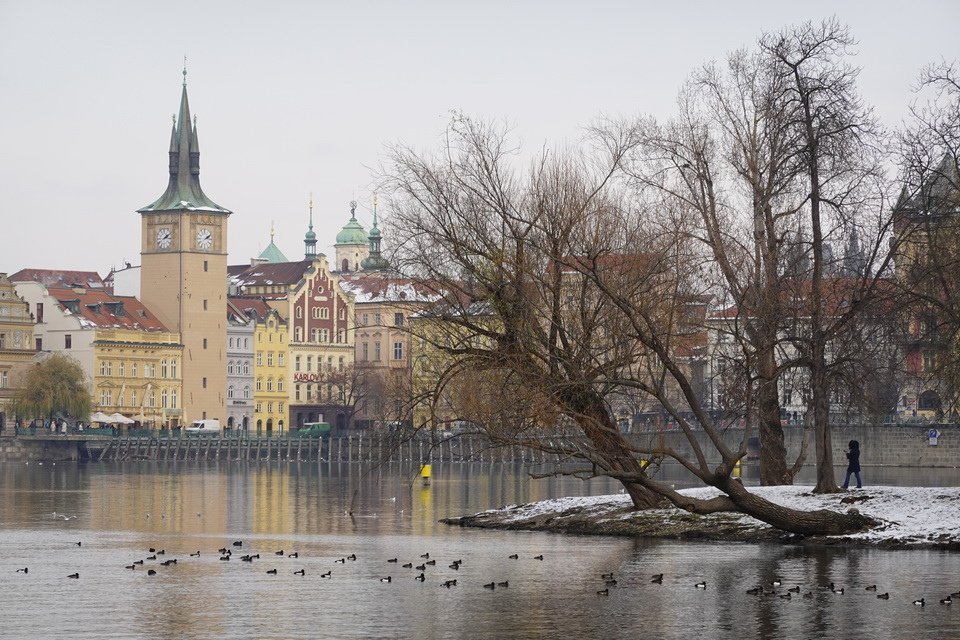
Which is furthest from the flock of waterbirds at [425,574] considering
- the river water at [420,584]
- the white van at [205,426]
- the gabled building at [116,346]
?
the gabled building at [116,346]

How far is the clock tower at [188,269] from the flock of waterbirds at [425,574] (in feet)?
478

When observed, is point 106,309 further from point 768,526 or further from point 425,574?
point 425,574

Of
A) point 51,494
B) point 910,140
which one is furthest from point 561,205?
point 51,494

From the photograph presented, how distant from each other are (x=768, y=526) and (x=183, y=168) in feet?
502

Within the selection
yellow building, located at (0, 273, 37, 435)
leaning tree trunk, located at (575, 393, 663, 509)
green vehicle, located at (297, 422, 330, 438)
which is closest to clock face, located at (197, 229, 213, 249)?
yellow building, located at (0, 273, 37, 435)

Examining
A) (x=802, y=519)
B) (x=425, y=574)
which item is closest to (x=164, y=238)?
(x=802, y=519)

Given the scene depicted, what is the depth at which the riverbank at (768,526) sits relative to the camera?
48.2 meters

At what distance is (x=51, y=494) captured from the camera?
293ft

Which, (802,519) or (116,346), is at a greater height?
(116,346)

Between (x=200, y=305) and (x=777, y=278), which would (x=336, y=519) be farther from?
(x=200, y=305)

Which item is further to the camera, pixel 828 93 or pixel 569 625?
pixel 828 93

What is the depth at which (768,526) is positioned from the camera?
50656 millimetres

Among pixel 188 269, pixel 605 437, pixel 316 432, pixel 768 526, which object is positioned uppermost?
pixel 188 269

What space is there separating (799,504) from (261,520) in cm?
2214
